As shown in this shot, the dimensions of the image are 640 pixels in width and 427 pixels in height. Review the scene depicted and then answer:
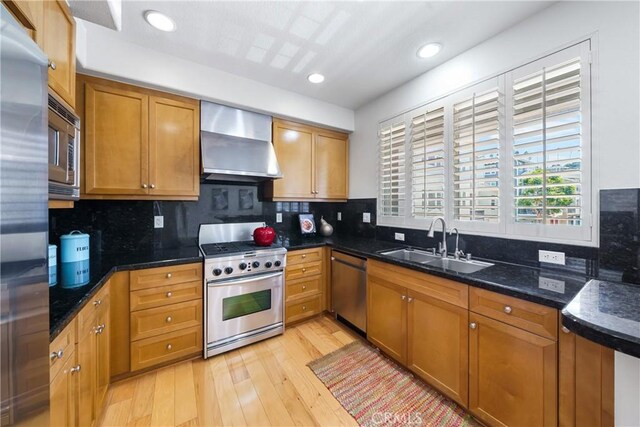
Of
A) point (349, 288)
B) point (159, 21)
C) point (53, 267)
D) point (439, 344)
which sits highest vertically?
point (159, 21)

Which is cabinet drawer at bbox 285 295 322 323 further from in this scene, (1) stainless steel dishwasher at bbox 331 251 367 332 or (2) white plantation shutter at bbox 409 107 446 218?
(2) white plantation shutter at bbox 409 107 446 218

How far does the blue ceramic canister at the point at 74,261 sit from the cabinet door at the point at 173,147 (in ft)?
2.31

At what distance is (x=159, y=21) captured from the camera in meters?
1.67

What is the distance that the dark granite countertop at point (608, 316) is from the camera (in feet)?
2.43

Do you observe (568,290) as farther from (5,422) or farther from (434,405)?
(5,422)

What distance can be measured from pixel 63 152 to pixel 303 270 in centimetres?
206

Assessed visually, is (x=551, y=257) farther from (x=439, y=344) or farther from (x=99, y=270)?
(x=99, y=270)

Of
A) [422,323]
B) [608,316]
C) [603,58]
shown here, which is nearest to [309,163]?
[422,323]

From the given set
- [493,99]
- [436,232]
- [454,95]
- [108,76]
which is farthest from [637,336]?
[108,76]

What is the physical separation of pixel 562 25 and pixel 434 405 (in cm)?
259

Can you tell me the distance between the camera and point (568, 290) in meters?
1.25

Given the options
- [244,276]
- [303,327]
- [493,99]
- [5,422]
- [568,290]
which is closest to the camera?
[5,422]

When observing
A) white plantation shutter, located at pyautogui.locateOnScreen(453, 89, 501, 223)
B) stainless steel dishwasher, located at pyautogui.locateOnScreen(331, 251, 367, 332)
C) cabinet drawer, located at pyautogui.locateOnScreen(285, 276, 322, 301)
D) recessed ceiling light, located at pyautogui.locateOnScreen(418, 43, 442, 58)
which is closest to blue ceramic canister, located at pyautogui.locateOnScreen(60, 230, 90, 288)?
cabinet drawer, located at pyautogui.locateOnScreen(285, 276, 322, 301)

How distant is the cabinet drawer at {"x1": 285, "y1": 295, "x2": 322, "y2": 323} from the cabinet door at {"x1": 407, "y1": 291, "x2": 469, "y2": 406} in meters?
1.16
